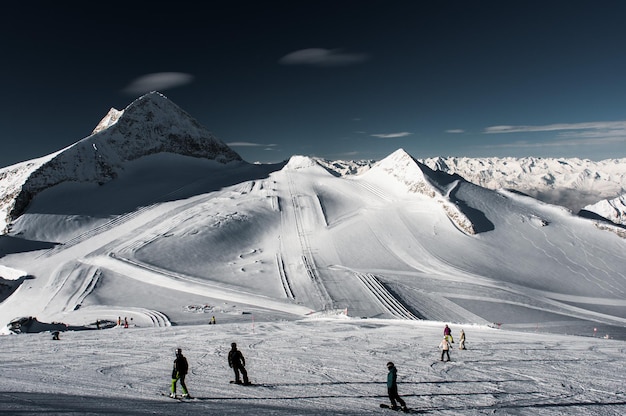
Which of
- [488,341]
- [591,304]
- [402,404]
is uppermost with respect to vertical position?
[402,404]

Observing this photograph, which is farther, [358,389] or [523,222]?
[523,222]

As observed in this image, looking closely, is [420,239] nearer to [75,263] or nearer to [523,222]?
[523,222]

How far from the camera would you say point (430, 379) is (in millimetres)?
14328

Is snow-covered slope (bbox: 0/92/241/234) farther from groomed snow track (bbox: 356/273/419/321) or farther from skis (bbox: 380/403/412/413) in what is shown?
skis (bbox: 380/403/412/413)

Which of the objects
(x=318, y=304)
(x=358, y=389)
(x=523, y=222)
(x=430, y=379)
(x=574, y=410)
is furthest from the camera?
(x=523, y=222)

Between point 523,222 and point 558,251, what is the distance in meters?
8.67

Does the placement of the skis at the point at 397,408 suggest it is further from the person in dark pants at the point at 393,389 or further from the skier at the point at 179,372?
the skier at the point at 179,372

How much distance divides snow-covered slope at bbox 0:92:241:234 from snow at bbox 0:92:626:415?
7.02 feet

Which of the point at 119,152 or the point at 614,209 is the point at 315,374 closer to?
the point at 119,152

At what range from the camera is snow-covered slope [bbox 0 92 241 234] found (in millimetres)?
69938

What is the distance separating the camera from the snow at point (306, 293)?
12383 millimetres

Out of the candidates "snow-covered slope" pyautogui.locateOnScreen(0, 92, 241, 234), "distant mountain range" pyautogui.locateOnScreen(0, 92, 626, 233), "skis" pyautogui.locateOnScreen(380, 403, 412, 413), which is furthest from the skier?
"snow-covered slope" pyautogui.locateOnScreen(0, 92, 241, 234)

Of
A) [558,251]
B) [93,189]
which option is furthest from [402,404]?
[93,189]

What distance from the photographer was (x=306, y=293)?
142ft
